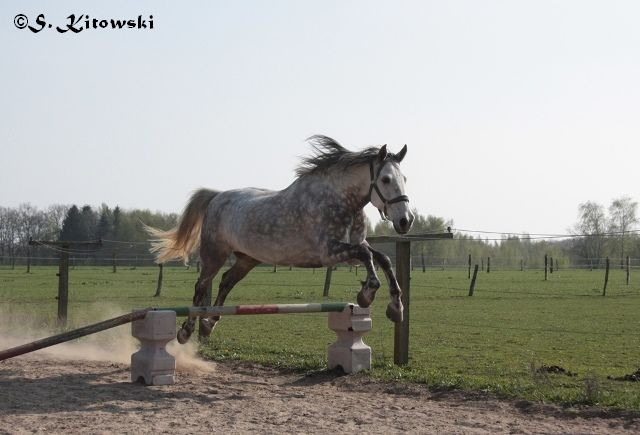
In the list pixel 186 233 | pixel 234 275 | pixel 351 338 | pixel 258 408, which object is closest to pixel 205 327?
pixel 234 275

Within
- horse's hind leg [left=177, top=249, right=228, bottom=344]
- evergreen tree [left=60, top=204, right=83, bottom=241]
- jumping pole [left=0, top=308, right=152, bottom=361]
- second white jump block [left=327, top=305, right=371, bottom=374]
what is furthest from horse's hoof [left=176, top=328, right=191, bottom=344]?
evergreen tree [left=60, top=204, right=83, bottom=241]

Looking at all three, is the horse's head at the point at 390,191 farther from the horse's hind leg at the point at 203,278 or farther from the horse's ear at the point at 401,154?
the horse's hind leg at the point at 203,278

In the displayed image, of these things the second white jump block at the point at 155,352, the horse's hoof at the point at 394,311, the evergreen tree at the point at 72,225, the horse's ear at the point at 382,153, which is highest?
the evergreen tree at the point at 72,225

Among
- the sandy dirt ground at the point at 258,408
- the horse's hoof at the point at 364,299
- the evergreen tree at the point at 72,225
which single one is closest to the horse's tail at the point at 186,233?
the sandy dirt ground at the point at 258,408

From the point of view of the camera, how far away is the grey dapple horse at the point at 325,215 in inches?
267

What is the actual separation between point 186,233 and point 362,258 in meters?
3.37

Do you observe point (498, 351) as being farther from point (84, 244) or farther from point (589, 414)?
point (84, 244)

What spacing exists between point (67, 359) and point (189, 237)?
2154mm

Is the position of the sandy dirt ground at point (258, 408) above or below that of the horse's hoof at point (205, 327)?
below

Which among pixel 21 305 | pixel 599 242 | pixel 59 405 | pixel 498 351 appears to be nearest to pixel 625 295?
pixel 498 351

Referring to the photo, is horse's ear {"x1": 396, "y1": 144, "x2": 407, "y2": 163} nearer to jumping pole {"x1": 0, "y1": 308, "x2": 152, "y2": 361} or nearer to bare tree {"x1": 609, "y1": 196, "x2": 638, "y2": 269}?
jumping pole {"x1": 0, "y1": 308, "x2": 152, "y2": 361}

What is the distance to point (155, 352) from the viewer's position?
7.05m

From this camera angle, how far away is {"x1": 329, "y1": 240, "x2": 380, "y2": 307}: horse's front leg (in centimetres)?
666

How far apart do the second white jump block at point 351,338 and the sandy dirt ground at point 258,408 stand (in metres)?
0.22
